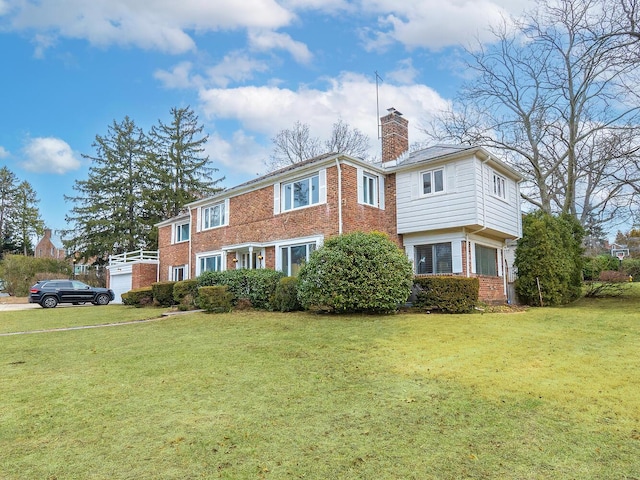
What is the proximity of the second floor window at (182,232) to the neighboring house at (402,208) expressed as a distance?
6.32 metres

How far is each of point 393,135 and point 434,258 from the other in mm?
5269

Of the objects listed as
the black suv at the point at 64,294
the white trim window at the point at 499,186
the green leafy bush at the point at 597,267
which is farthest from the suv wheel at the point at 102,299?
the green leafy bush at the point at 597,267

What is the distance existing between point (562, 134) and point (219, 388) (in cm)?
2197

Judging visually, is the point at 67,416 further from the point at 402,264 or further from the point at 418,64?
the point at 418,64

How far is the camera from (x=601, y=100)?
18.6m

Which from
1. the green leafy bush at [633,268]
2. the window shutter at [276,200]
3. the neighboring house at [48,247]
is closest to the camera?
the window shutter at [276,200]

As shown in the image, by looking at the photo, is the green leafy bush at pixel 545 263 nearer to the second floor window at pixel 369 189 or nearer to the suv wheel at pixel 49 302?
the second floor window at pixel 369 189

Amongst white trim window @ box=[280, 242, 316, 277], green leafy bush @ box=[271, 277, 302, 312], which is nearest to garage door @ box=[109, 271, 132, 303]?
white trim window @ box=[280, 242, 316, 277]

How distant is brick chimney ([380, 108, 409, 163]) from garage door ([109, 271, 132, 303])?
18933mm

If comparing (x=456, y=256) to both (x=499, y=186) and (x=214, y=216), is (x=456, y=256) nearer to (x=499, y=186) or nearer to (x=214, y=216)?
(x=499, y=186)

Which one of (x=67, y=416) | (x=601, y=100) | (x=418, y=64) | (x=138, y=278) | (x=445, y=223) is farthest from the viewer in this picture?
(x=138, y=278)

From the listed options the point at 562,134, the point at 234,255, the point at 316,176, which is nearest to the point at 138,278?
the point at 234,255

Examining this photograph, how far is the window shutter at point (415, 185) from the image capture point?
50.2 feet

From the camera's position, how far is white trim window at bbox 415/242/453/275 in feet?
48.9
